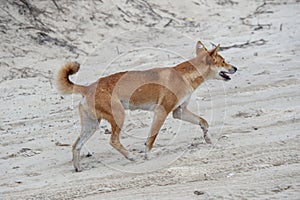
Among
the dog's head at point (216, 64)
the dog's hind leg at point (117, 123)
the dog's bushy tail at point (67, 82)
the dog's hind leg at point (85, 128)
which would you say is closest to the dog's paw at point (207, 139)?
the dog's head at point (216, 64)

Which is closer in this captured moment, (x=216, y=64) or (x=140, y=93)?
(x=140, y=93)

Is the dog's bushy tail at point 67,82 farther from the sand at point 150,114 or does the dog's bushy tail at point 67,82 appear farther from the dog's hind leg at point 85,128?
the sand at point 150,114

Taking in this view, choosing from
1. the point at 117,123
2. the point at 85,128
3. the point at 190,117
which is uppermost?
the point at 190,117

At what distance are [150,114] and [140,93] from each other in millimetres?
1678

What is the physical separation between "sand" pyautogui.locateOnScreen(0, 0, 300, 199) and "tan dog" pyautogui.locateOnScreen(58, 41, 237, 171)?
333mm

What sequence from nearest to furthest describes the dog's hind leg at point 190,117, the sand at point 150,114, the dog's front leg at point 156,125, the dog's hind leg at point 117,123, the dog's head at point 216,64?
the sand at point 150,114 → the dog's hind leg at point 117,123 → the dog's front leg at point 156,125 → the dog's hind leg at point 190,117 → the dog's head at point 216,64

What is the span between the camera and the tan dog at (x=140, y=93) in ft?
21.6

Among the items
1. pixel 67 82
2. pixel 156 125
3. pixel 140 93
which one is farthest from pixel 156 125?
pixel 67 82

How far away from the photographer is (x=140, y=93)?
6.87 meters

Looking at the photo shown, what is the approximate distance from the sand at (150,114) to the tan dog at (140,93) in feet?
1.09

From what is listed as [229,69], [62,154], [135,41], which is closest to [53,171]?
[62,154]

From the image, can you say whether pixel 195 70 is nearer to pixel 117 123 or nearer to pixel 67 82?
pixel 117 123

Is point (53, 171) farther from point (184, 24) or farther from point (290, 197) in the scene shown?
point (184, 24)

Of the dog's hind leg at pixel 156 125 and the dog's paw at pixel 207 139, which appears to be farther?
the dog's paw at pixel 207 139
